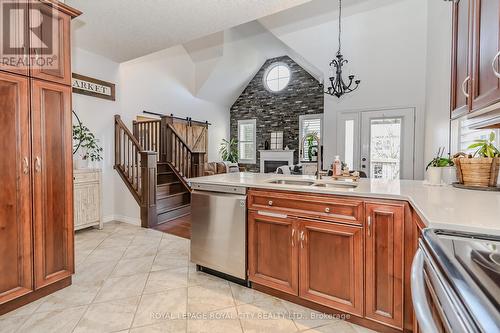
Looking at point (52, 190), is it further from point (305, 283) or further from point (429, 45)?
point (429, 45)

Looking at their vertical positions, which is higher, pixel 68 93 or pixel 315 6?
pixel 315 6

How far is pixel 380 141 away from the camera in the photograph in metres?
5.11

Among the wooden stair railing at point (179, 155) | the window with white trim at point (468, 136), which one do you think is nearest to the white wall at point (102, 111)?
the wooden stair railing at point (179, 155)

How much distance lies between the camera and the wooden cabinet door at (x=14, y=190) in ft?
5.89

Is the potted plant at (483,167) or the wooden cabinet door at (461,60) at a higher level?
the wooden cabinet door at (461,60)

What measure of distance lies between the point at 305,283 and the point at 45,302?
203cm

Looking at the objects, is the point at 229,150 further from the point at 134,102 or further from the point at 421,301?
the point at 421,301

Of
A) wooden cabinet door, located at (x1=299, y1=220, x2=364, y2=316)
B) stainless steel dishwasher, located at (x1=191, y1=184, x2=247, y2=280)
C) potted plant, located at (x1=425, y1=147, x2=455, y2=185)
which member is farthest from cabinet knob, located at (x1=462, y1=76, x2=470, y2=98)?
stainless steel dishwasher, located at (x1=191, y1=184, x2=247, y2=280)

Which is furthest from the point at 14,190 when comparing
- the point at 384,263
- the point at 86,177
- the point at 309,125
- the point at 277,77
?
the point at 277,77

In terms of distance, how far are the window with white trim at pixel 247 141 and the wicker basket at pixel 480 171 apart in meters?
7.39

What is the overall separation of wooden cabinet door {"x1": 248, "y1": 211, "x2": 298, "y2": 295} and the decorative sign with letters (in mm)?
3406

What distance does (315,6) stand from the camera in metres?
4.73

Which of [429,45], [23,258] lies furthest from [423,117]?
[23,258]

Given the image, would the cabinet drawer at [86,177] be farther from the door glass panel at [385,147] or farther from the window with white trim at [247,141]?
the window with white trim at [247,141]
